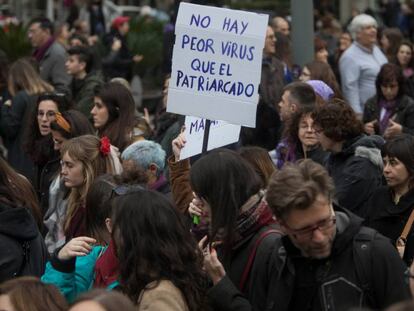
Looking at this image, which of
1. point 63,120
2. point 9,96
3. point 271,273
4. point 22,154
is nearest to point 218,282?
point 271,273

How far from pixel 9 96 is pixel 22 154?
1.19 meters

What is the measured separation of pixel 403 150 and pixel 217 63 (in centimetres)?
127

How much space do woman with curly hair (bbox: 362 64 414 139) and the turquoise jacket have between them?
471 cm

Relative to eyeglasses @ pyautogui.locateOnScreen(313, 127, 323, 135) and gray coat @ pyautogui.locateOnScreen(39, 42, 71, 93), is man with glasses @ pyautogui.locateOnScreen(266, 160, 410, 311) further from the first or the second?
gray coat @ pyautogui.locateOnScreen(39, 42, 71, 93)

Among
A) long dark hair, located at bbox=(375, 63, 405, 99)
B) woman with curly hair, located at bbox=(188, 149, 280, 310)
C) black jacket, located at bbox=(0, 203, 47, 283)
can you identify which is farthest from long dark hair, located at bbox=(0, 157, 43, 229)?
long dark hair, located at bbox=(375, 63, 405, 99)

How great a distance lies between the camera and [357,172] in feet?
22.4

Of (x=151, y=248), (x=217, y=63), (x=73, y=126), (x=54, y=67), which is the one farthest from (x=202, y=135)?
(x=54, y=67)

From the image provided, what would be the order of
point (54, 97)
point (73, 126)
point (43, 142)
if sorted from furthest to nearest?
point (54, 97) → point (43, 142) → point (73, 126)

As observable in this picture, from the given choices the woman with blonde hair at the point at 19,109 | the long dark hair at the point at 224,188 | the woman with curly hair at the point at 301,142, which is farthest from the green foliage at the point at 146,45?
the long dark hair at the point at 224,188

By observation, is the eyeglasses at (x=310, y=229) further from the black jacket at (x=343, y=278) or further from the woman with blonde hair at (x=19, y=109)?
the woman with blonde hair at (x=19, y=109)

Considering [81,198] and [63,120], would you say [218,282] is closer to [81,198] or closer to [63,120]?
[81,198]

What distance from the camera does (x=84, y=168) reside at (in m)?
6.79

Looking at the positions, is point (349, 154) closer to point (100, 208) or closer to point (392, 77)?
point (100, 208)

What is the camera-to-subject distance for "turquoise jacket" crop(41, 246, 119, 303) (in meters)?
4.86
